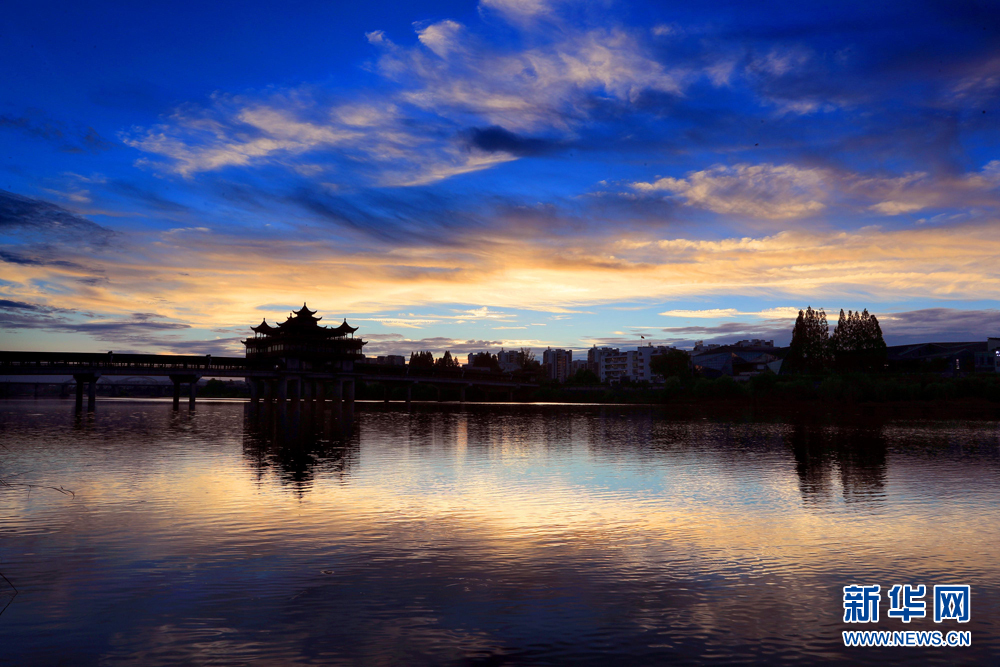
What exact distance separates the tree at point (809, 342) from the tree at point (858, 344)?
277cm

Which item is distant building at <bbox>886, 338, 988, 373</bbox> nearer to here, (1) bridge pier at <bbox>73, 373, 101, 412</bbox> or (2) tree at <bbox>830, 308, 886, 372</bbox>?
(2) tree at <bbox>830, 308, 886, 372</bbox>

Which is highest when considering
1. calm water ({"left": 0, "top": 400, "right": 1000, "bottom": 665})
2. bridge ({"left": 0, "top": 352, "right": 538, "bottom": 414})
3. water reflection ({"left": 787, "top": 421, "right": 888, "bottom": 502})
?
bridge ({"left": 0, "top": 352, "right": 538, "bottom": 414})

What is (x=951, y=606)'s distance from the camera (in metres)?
11.8

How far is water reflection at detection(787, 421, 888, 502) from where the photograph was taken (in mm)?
24797

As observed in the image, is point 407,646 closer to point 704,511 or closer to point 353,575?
point 353,575

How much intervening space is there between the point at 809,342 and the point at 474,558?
15490 centimetres

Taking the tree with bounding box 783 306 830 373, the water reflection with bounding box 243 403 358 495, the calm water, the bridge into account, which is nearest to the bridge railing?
the bridge

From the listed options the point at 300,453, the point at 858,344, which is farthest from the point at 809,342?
the point at 300,453

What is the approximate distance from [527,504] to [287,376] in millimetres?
110208

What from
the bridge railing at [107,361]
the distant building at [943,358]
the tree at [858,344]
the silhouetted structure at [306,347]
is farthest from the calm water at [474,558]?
the distant building at [943,358]

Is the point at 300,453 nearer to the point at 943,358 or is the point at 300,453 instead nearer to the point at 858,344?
the point at 858,344

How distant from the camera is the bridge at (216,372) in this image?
93.9m

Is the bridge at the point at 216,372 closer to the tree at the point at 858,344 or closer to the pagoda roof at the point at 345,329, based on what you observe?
the pagoda roof at the point at 345,329

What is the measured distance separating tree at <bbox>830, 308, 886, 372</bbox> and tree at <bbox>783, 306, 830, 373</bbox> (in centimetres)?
277
